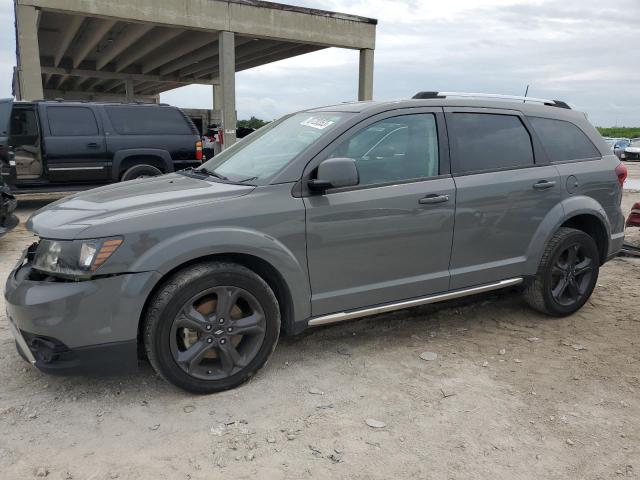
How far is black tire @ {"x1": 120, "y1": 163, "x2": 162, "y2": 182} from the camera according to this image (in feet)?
31.7

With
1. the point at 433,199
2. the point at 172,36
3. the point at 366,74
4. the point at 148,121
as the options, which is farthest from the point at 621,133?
the point at 433,199

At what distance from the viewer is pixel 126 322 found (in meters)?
2.81

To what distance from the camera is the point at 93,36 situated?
21.1 m

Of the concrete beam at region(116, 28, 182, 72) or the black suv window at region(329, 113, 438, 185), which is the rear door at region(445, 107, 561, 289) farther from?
the concrete beam at region(116, 28, 182, 72)

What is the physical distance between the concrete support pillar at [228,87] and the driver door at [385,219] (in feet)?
46.7

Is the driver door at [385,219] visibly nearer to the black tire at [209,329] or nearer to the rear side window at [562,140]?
the black tire at [209,329]

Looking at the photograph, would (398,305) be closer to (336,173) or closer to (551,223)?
(336,173)

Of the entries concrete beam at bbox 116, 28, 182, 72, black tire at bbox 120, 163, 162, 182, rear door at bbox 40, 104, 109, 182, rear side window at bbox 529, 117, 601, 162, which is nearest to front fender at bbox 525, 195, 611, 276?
rear side window at bbox 529, 117, 601, 162

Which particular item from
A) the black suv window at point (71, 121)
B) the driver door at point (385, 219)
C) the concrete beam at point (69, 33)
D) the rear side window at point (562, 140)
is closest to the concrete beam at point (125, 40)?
the concrete beam at point (69, 33)

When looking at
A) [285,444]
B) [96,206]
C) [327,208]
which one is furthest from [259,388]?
[96,206]

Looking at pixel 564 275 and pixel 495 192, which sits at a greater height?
pixel 495 192

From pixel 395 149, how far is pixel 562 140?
166cm

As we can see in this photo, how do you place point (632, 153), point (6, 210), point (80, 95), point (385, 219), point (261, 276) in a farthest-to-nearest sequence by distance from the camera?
point (80, 95), point (632, 153), point (6, 210), point (385, 219), point (261, 276)

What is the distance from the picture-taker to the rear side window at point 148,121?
31.8 ft
